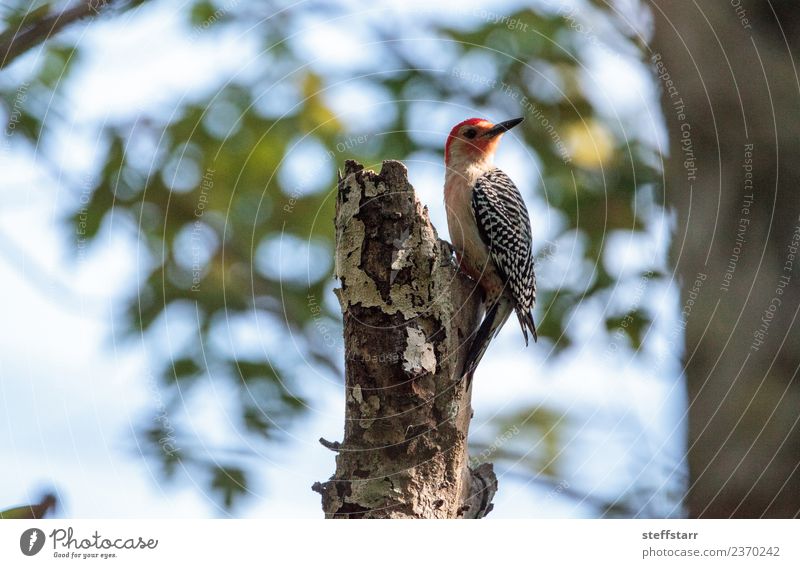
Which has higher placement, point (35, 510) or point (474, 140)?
point (474, 140)

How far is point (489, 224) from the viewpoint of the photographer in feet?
24.3

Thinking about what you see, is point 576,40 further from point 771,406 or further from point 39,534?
point 39,534

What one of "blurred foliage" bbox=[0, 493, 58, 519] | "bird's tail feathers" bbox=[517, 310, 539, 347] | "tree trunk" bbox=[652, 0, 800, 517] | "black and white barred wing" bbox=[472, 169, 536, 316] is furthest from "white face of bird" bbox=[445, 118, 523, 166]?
"blurred foliage" bbox=[0, 493, 58, 519]

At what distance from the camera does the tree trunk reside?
6203 mm

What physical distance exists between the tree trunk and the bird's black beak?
1.32 meters

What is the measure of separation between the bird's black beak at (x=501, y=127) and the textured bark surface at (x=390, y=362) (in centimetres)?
323

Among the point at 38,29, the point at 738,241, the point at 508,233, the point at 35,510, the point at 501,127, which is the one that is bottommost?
the point at 35,510

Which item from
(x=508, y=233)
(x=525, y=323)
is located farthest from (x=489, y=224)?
(x=525, y=323)

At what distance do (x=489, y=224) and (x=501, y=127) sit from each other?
1.06 metres

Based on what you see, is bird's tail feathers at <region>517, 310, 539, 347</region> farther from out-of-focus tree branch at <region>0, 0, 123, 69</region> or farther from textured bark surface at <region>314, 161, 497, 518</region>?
out-of-focus tree branch at <region>0, 0, 123, 69</region>

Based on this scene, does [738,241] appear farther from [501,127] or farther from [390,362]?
[390,362]

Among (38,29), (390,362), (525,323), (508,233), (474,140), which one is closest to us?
(390,362)

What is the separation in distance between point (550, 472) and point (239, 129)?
436 centimetres

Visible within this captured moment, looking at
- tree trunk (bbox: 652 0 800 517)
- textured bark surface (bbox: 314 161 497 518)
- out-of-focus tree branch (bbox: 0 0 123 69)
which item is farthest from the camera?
out-of-focus tree branch (bbox: 0 0 123 69)
